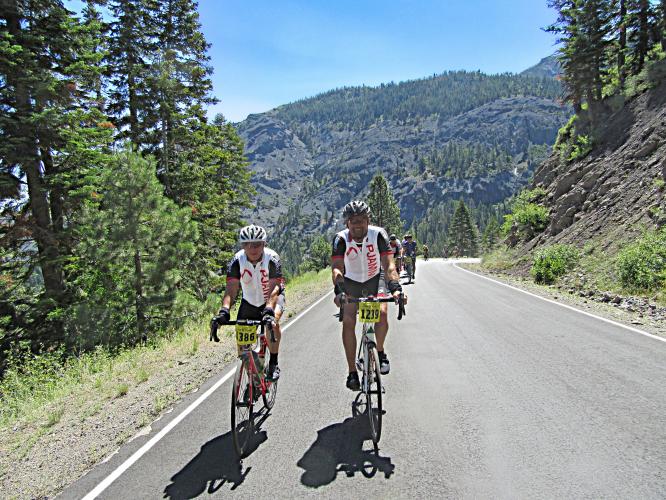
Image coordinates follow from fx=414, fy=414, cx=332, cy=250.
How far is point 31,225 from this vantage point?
38.0 feet

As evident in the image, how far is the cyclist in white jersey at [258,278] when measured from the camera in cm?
498

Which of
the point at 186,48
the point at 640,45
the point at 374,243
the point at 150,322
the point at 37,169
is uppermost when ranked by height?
the point at 640,45

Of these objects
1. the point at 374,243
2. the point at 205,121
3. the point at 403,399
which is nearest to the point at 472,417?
the point at 403,399

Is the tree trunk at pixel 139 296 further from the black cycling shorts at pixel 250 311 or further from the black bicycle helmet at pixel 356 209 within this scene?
the black bicycle helmet at pixel 356 209

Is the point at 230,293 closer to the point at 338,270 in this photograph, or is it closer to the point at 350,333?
the point at 338,270

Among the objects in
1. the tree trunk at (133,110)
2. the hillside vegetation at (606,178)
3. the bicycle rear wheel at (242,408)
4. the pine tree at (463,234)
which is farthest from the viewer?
the pine tree at (463,234)

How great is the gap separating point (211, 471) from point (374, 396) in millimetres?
1708

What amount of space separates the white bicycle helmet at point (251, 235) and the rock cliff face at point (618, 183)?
15.3 m

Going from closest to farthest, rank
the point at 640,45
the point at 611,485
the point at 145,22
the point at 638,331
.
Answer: the point at 611,485, the point at 638,331, the point at 145,22, the point at 640,45

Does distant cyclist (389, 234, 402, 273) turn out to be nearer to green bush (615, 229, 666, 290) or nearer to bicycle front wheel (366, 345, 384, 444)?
green bush (615, 229, 666, 290)

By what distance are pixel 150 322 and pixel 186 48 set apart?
13446 millimetres

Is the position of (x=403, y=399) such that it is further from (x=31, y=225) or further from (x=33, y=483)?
(x=31, y=225)

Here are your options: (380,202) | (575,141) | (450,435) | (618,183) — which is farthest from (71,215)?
(380,202)


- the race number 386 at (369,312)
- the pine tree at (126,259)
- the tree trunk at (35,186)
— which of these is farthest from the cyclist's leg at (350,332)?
the tree trunk at (35,186)
